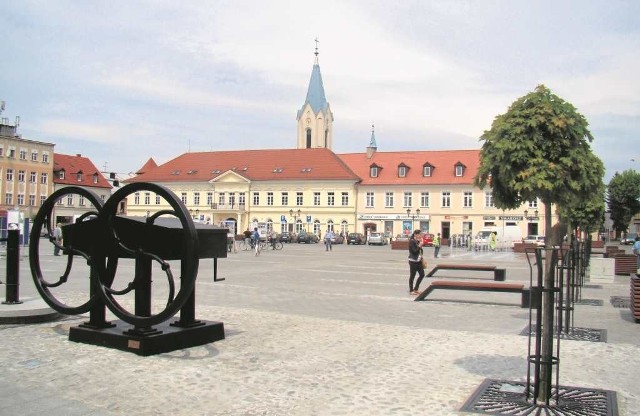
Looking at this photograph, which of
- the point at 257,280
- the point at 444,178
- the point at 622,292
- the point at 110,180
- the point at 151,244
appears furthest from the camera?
the point at 110,180

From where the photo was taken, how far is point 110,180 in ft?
349

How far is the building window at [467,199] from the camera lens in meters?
71.4

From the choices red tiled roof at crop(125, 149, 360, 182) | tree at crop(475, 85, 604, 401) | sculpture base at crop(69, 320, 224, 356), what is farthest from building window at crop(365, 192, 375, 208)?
tree at crop(475, 85, 604, 401)

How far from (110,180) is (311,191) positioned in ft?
150

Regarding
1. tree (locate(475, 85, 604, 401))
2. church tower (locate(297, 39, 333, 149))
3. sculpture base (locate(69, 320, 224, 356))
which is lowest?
sculpture base (locate(69, 320, 224, 356))

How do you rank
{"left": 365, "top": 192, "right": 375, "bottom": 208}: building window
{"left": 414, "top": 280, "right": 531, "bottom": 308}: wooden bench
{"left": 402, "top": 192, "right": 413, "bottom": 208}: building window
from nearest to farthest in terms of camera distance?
{"left": 414, "top": 280, "right": 531, "bottom": 308}: wooden bench, {"left": 402, "top": 192, "right": 413, "bottom": 208}: building window, {"left": 365, "top": 192, "right": 375, "bottom": 208}: building window

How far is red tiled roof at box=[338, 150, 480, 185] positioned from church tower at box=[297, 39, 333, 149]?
1434 cm

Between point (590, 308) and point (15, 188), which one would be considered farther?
point (15, 188)

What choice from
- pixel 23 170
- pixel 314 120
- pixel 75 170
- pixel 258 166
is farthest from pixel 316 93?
pixel 23 170

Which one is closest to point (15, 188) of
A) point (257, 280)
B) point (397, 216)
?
point (397, 216)

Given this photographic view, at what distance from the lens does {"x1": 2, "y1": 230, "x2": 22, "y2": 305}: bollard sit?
35.2 ft

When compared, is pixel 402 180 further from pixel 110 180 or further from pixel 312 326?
pixel 312 326

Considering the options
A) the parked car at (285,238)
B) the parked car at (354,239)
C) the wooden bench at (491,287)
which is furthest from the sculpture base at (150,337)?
the parked car at (285,238)

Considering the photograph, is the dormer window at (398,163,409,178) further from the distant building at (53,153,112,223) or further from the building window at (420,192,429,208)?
the distant building at (53,153,112,223)
